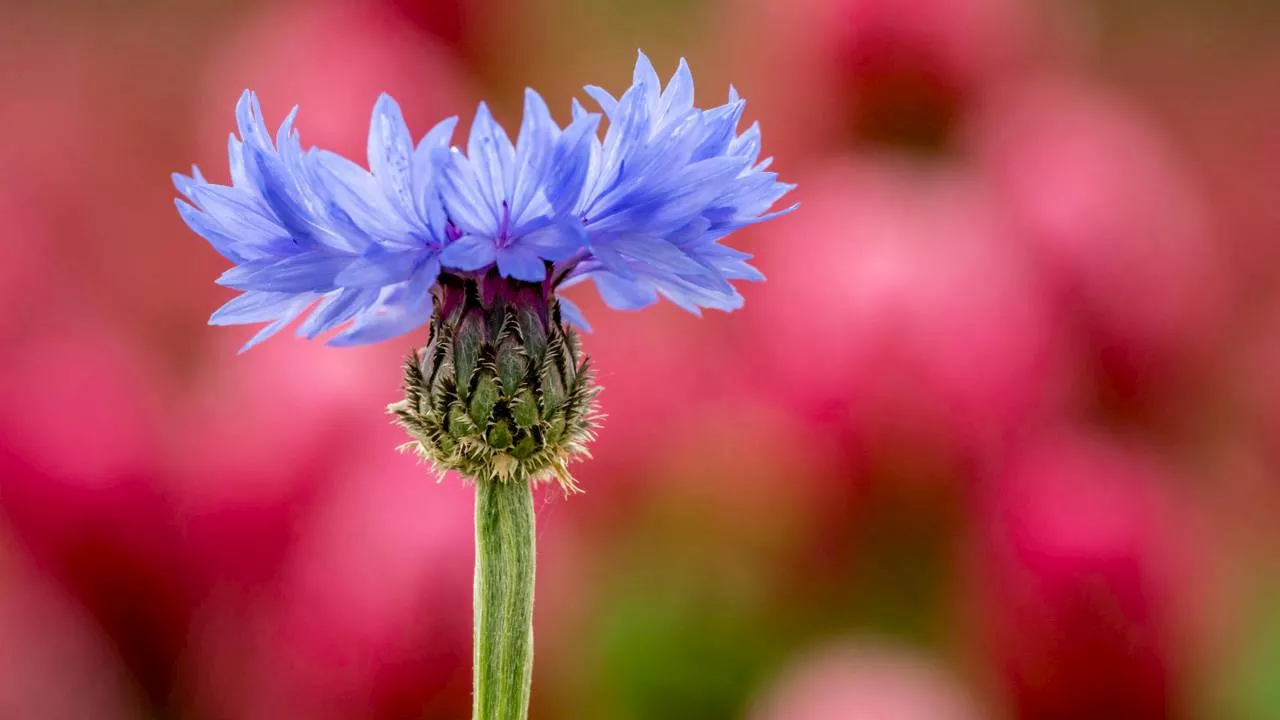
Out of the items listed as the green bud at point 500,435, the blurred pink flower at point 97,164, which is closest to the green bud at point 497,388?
the green bud at point 500,435

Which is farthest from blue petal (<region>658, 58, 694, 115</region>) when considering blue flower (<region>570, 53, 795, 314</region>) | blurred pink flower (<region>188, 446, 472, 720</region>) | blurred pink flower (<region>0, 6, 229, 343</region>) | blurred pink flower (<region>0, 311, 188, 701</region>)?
blurred pink flower (<region>0, 6, 229, 343</region>)

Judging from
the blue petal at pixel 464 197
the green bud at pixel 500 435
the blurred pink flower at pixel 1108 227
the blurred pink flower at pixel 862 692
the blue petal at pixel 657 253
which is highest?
the blurred pink flower at pixel 1108 227

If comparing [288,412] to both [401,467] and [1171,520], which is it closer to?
[401,467]

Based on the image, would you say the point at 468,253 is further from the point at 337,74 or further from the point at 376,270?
the point at 337,74

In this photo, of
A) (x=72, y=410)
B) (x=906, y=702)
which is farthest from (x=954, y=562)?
(x=72, y=410)

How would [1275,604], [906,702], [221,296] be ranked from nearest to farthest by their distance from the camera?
[906,702] → [1275,604] → [221,296]

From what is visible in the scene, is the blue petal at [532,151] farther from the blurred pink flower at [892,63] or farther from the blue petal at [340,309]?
the blurred pink flower at [892,63]
